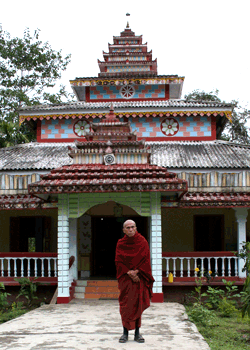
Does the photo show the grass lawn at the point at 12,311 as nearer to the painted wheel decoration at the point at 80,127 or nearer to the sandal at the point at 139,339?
the sandal at the point at 139,339

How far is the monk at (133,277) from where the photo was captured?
607 centimetres

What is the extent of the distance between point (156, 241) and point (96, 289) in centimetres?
234

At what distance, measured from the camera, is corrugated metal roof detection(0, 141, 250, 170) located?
14.8 metres

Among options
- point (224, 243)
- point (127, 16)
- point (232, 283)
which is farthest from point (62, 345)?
point (127, 16)

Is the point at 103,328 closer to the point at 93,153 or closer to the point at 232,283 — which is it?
the point at 232,283

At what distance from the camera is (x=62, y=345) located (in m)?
6.05

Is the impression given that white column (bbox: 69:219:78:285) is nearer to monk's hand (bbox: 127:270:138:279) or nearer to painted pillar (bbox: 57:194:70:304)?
painted pillar (bbox: 57:194:70:304)

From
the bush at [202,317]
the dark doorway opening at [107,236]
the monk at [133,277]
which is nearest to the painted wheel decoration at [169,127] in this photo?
the dark doorway opening at [107,236]

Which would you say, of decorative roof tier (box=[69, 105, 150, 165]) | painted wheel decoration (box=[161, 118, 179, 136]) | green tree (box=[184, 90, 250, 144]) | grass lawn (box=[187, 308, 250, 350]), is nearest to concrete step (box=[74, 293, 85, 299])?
decorative roof tier (box=[69, 105, 150, 165])

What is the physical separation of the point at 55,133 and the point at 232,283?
1078 cm

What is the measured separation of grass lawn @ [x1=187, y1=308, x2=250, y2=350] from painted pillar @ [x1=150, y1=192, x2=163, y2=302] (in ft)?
5.22

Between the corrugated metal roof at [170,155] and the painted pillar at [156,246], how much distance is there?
4397 millimetres

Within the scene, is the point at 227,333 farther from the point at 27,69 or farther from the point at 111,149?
the point at 27,69

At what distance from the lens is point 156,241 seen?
10055 millimetres
